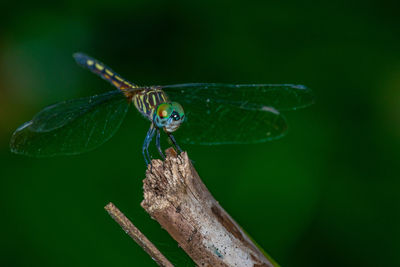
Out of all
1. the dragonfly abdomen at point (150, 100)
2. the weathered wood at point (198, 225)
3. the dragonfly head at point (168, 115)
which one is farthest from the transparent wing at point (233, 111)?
the weathered wood at point (198, 225)

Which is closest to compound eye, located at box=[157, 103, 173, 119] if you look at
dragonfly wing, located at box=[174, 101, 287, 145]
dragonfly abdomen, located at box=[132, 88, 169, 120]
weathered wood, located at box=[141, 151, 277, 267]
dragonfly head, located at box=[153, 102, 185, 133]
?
dragonfly head, located at box=[153, 102, 185, 133]

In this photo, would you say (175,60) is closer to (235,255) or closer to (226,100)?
(226,100)

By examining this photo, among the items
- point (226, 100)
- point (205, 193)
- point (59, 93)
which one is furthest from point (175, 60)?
point (205, 193)

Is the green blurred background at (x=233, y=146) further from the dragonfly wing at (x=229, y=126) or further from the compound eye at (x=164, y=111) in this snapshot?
the compound eye at (x=164, y=111)

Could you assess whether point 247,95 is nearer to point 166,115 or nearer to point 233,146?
point 233,146

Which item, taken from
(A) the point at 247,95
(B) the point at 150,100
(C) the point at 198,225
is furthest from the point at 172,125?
(C) the point at 198,225
